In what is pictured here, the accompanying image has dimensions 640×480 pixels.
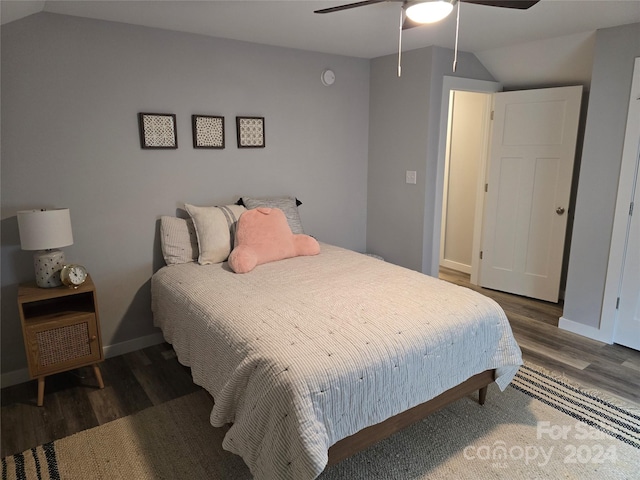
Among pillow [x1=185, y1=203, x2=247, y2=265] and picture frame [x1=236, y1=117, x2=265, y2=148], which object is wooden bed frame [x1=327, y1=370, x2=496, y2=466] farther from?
picture frame [x1=236, y1=117, x2=265, y2=148]

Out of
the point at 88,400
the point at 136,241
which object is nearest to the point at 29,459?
the point at 88,400

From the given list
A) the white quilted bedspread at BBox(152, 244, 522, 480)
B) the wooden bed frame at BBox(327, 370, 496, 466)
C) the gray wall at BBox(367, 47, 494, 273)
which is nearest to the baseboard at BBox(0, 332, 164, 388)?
the white quilted bedspread at BBox(152, 244, 522, 480)

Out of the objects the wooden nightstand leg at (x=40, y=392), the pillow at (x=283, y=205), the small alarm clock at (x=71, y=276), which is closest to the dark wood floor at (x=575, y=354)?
the pillow at (x=283, y=205)

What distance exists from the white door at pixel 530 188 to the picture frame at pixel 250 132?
7.41ft

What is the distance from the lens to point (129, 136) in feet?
9.36

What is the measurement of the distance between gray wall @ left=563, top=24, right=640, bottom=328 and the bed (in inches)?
54.7

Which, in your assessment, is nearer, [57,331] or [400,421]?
[400,421]

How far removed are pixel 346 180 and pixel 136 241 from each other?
200 cm

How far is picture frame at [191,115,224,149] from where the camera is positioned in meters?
3.09

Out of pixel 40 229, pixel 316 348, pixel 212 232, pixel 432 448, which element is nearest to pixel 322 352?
pixel 316 348

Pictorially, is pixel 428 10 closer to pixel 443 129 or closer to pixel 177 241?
pixel 443 129

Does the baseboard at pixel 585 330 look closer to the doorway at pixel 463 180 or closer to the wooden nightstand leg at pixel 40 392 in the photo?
the doorway at pixel 463 180

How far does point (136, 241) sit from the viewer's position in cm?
297

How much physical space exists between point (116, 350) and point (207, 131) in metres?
1.73
